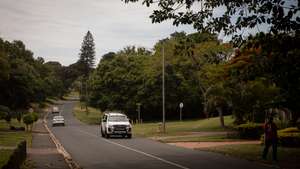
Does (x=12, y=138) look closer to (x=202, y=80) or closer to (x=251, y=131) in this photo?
(x=251, y=131)

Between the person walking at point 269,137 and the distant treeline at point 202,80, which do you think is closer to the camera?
the distant treeline at point 202,80

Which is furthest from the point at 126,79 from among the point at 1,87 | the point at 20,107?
the point at 1,87

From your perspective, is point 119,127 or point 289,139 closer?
point 289,139

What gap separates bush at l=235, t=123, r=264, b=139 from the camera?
130 ft

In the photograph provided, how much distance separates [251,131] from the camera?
1571 inches

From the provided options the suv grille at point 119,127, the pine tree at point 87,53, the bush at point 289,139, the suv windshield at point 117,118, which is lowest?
the bush at point 289,139

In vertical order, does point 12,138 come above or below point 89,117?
below

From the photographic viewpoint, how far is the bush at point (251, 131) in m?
39.7

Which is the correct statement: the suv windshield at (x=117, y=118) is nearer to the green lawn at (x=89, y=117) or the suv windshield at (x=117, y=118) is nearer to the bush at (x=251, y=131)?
the bush at (x=251, y=131)

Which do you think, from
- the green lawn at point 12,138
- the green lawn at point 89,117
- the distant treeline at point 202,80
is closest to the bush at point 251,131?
the distant treeline at point 202,80

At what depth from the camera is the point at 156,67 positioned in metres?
78.1

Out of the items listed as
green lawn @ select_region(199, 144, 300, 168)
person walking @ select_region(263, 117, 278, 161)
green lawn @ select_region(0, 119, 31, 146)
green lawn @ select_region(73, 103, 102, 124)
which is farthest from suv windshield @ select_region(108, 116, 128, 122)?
green lawn @ select_region(73, 103, 102, 124)

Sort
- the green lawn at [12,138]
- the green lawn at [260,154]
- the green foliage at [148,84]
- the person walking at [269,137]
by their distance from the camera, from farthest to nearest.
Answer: the green foliage at [148,84]
the green lawn at [12,138]
the person walking at [269,137]
the green lawn at [260,154]

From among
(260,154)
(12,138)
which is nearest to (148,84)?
(12,138)
